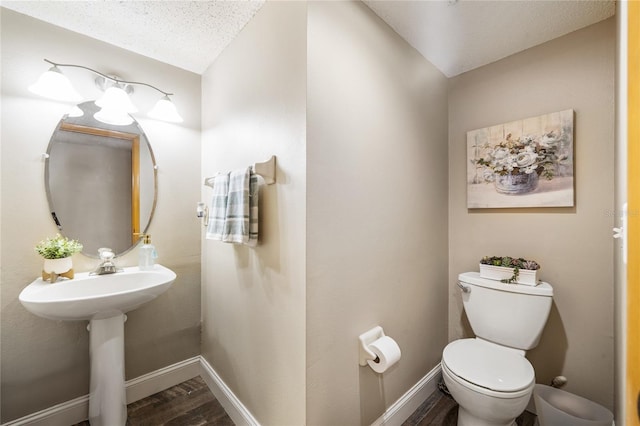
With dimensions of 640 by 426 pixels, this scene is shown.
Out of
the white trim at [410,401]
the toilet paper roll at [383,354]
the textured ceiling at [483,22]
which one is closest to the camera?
the toilet paper roll at [383,354]

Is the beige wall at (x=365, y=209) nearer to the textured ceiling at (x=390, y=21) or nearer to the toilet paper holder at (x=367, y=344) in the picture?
the toilet paper holder at (x=367, y=344)

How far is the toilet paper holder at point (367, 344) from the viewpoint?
1.25 meters

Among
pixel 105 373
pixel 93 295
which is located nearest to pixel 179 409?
pixel 105 373

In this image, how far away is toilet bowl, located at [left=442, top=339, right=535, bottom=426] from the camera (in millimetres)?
1135

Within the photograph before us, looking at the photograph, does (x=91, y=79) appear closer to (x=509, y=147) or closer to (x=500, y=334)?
(x=509, y=147)

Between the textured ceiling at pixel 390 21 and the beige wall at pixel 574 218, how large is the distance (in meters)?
0.17

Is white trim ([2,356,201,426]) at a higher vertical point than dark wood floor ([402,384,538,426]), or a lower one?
higher

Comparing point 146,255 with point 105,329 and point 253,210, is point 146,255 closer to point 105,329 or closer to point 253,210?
point 105,329

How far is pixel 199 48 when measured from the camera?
65.9 inches

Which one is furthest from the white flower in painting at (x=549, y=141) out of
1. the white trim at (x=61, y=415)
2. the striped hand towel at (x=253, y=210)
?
the white trim at (x=61, y=415)

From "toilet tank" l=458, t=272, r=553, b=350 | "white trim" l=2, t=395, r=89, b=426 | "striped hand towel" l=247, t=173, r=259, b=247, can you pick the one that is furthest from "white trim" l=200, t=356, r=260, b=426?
"toilet tank" l=458, t=272, r=553, b=350

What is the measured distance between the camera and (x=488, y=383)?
117cm

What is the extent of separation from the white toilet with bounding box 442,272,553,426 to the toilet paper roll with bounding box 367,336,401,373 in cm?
32

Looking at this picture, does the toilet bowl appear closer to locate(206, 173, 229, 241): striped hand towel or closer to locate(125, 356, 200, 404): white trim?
locate(206, 173, 229, 241): striped hand towel
